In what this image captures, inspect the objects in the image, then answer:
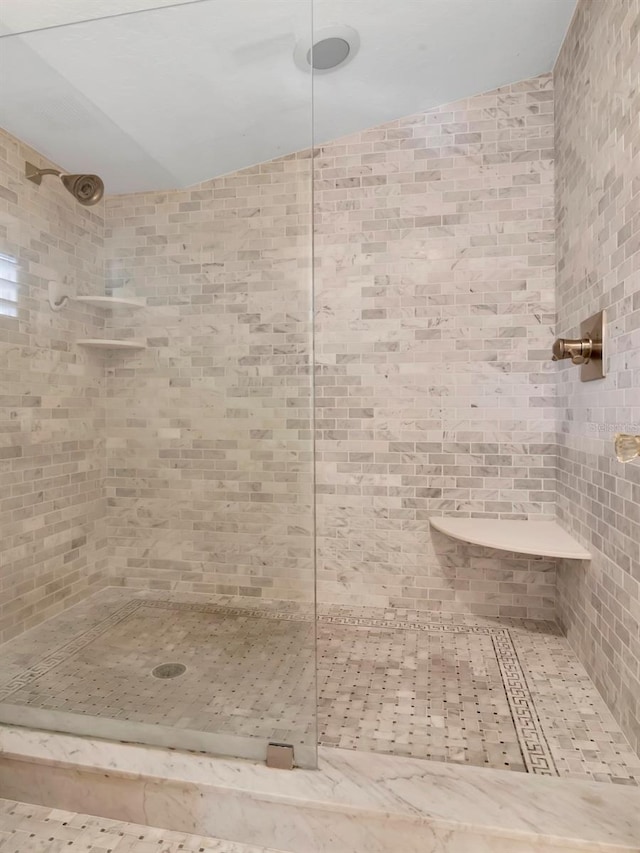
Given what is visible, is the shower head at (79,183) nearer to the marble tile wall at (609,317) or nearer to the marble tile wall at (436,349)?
the marble tile wall at (436,349)

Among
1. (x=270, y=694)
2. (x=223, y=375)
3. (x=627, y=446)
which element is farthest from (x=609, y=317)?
(x=270, y=694)

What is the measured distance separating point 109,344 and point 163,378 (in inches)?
8.5

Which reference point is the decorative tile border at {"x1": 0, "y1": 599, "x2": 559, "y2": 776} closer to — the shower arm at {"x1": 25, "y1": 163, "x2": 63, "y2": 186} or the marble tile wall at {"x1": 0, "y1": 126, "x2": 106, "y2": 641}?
the marble tile wall at {"x1": 0, "y1": 126, "x2": 106, "y2": 641}

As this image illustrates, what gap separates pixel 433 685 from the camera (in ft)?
6.16

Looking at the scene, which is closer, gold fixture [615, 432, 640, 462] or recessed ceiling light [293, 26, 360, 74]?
gold fixture [615, 432, 640, 462]

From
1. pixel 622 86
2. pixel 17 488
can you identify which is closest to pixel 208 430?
pixel 17 488

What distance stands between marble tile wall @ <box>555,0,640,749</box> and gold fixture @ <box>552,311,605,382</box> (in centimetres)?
5

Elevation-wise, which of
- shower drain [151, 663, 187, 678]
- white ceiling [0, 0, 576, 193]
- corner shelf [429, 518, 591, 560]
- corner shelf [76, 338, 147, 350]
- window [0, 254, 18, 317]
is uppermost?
white ceiling [0, 0, 576, 193]

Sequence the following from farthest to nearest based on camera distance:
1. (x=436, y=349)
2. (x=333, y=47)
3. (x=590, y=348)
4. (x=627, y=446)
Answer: (x=436, y=349) < (x=333, y=47) < (x=590, y=348) < (x=627, y=446)

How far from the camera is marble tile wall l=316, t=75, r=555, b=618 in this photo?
97.2 inches

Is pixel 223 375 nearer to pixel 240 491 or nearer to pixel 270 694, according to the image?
pixel 240 491

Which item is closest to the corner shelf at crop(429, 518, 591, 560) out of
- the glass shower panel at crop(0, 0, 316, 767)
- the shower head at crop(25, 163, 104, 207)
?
the glass shower panel at crop(0, 0, 316, 767)

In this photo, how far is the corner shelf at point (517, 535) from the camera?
1.99 metres

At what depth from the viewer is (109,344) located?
1628 mm
